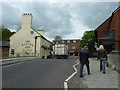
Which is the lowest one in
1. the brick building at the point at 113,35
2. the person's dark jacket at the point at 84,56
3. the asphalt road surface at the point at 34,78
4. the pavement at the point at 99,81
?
the pavement at the point at 99,81

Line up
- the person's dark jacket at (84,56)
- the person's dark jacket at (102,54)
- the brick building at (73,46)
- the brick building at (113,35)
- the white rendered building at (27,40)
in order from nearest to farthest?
the person's dark jacket at (84,56) → the person's dark jacket at (102,54) → the brick building at (113,35) → the white rendered building at (27,40) → the brick building at (73,46)

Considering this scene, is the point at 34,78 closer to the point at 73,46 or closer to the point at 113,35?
the point at 113,35

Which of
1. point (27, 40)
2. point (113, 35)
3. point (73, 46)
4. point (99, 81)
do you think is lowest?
point (99, 81)

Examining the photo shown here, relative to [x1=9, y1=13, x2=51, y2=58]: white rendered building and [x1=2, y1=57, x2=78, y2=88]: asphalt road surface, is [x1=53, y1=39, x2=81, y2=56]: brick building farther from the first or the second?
[x1=2, y1=57, x2=78, y2=88]: asphalt road surface

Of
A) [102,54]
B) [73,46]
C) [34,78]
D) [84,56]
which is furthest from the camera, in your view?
[73,46]

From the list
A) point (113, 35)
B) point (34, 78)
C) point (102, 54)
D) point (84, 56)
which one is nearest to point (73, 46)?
point (113, 35)

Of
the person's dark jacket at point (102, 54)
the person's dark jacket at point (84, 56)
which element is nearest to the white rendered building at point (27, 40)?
the person's dark jacket at point (102, 54)

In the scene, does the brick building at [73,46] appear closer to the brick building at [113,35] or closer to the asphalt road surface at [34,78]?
the brick building at [113,35]

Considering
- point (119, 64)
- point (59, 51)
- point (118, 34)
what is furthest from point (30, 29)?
point (119, 64)

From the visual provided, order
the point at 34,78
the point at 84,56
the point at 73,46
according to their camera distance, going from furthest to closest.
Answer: the point at 73,46
the point at 84,56
the point at 34,78

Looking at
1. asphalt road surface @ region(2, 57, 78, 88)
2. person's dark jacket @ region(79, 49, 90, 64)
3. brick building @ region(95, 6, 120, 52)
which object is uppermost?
brick building @ region(95, 6, 120, 52)

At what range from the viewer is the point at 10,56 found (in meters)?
23.0

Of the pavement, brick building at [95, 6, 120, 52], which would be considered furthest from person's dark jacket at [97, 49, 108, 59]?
brick building at [95, 6, 120, 52]

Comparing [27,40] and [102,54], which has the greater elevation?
[27,40]
